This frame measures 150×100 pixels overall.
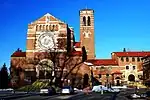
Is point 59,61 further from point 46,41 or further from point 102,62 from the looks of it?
point 102,62

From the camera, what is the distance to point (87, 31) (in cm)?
11225

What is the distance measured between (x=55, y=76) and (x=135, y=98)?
45.4 m

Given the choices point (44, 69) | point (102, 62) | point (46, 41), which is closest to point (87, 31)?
point (102, 62)

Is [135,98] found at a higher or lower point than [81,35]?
lower

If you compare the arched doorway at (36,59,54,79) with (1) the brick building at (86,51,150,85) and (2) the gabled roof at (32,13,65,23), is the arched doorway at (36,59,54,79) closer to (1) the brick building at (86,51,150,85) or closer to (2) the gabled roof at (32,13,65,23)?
(2) the gabled roof at (32,13,65,23)

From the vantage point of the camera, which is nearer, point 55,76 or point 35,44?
point 55,76

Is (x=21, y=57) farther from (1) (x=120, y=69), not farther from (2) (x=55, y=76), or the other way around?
(1) (x=120, y=69)

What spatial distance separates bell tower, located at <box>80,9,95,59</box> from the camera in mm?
110750

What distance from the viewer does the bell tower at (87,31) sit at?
111 metres

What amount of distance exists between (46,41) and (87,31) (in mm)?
22708

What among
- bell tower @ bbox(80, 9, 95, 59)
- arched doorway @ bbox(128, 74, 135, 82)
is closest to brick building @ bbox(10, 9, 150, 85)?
arched doorway @ bbox(128, 74, 135, 82)

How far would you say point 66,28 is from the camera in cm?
9362

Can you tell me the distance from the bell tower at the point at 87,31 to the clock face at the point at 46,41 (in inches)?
727

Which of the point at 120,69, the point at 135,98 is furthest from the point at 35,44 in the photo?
the point at 135,98
